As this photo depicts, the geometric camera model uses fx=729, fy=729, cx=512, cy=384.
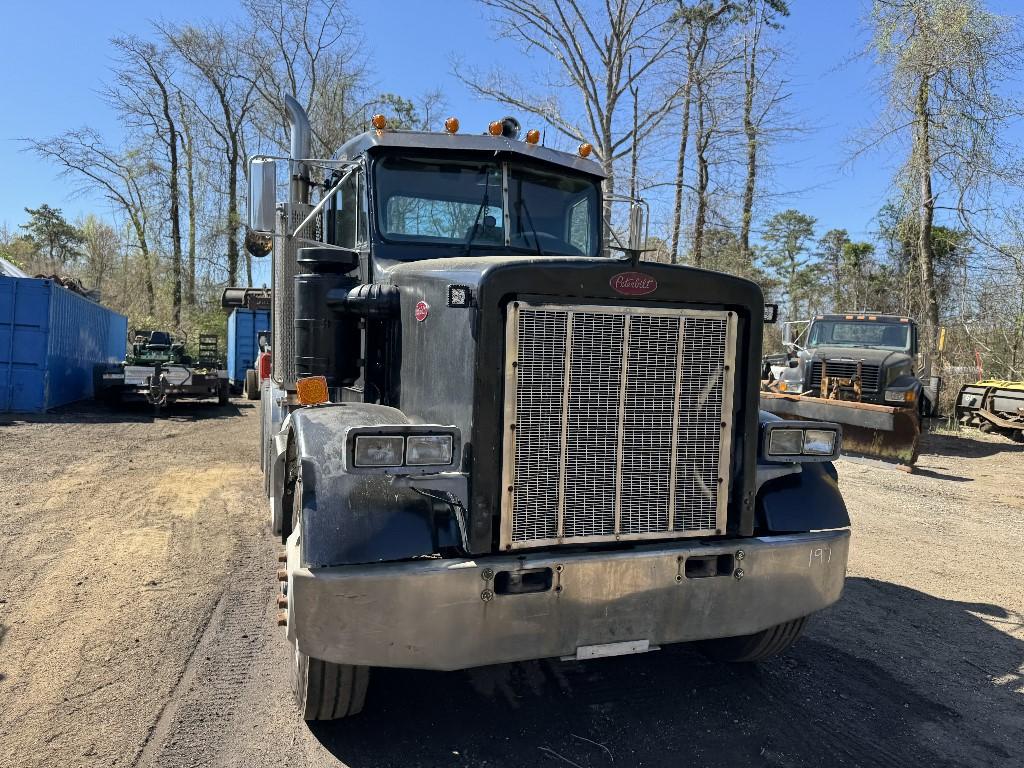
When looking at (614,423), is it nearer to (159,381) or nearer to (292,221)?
(292,221)

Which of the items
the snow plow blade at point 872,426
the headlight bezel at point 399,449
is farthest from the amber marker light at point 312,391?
the snow plow blade at point 872,426

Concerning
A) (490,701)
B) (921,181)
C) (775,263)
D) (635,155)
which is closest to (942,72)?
(921,181)

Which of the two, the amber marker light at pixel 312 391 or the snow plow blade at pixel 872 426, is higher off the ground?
the amber marker light at pixel 312 391

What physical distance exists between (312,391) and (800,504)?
245 centimetres

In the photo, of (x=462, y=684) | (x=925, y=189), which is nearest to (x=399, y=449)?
(x=462, y=684)

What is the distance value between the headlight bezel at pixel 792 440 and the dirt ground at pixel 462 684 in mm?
1166

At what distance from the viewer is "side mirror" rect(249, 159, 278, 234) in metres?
4.12

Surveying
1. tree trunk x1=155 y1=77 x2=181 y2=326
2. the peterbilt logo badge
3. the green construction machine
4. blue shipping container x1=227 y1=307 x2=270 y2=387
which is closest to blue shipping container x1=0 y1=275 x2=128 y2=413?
the green construction machine

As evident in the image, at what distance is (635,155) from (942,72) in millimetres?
7660

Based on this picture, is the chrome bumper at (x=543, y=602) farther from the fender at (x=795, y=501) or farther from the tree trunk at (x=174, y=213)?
the tree trunk at (x=174, y=213)

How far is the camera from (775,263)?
34.5 metres

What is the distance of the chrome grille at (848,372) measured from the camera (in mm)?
12305

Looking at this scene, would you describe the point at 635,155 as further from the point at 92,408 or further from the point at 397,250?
the point at 397,250

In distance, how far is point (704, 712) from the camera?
10.9ft
